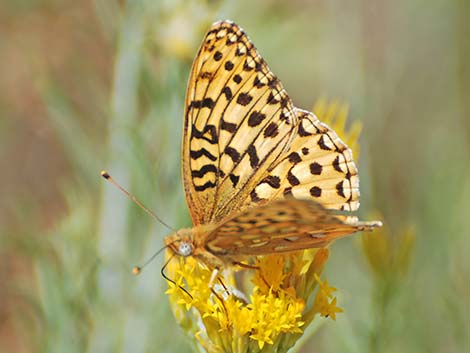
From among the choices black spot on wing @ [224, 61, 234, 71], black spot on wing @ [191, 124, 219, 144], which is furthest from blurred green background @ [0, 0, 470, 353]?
black spot on wing @ [224, 61, 234, 71]

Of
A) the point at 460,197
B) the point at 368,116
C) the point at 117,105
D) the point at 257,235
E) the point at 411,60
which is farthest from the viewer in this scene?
the point at 411,60

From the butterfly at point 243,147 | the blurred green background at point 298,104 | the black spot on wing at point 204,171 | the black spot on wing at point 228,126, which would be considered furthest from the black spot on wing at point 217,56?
the blurred green background at point 298,104

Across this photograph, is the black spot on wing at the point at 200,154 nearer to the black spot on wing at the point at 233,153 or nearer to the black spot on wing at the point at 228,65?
the black spot on wing at the point at 233,153

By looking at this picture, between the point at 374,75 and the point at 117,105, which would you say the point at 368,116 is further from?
the point at 117,105

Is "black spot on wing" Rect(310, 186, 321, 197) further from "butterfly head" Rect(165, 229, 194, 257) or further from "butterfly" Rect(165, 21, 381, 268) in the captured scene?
"butterfly head" Rect(165, 229, 194, 257)

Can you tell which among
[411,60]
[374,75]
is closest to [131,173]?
[374,75]
